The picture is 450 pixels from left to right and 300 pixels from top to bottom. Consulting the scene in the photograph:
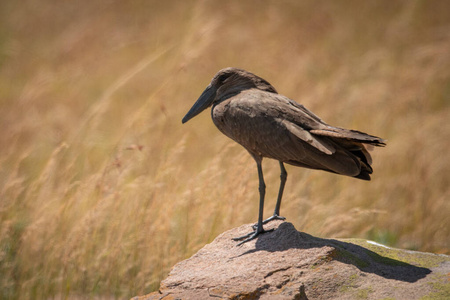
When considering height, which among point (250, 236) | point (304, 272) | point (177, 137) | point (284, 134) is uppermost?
point (177, 137)

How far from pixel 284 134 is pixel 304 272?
1.13 m

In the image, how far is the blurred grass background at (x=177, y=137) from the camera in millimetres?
5898

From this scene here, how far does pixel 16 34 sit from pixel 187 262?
968cm

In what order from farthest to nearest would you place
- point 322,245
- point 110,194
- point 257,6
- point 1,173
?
point 257,6 → point 1,173 → point 110,194 → point 322,245

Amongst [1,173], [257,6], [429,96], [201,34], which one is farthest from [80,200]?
[257,6]

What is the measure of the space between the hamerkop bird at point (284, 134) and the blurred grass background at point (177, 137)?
144 centimetres

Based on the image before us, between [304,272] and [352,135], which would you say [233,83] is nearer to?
[352,135]

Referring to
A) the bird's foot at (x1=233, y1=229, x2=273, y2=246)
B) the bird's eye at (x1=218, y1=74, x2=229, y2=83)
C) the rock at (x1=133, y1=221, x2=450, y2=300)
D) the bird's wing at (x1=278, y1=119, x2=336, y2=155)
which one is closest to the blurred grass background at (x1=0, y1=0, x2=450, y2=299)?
the bird's eye at (x1=218, y1=74, x2=229, y2=83)

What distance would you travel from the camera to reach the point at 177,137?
8945 millimetres

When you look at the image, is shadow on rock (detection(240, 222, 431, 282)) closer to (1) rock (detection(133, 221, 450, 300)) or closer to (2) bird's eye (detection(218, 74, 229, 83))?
(1) rock (detection(133, 221, 450, 300))

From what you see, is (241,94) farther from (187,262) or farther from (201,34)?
(201,34)

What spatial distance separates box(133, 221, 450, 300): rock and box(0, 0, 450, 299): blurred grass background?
1.62 metres

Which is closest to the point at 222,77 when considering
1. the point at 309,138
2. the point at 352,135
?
the point at 309,138

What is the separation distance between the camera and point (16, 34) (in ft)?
40.0
